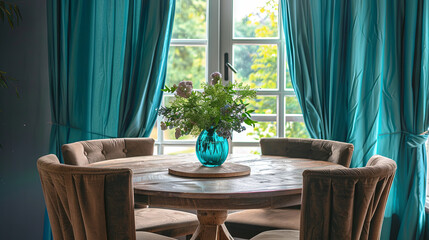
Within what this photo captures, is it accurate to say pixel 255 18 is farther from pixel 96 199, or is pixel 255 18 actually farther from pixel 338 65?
pixel 96 199

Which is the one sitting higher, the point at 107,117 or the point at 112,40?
the point at 112,40

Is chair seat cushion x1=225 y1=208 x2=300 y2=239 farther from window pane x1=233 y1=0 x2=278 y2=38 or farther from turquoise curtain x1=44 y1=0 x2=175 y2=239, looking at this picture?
window pane x1=233 y1=0 x2=278 y2=38

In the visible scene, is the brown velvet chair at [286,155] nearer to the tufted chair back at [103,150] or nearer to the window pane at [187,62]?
the tufted chair back at [103,150]

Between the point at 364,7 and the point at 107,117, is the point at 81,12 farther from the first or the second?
the point at 364,7

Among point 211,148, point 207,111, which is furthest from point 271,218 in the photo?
point 207,111

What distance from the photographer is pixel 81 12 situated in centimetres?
298

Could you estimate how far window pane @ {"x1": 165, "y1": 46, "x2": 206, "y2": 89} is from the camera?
10.6 feet

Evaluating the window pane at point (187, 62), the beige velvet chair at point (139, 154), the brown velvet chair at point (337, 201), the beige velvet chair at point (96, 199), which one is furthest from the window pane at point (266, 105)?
the beige velvet chair at point (96, 199)

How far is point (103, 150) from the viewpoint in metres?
2.46

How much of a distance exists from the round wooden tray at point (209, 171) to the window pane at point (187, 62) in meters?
1.36

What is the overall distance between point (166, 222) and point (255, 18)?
1.87 metres

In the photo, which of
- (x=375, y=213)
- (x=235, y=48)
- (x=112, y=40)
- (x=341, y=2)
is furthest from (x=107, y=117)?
(x=375, y=213)

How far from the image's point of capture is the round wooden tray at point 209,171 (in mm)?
1768

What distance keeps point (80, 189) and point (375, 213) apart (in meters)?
1.06
